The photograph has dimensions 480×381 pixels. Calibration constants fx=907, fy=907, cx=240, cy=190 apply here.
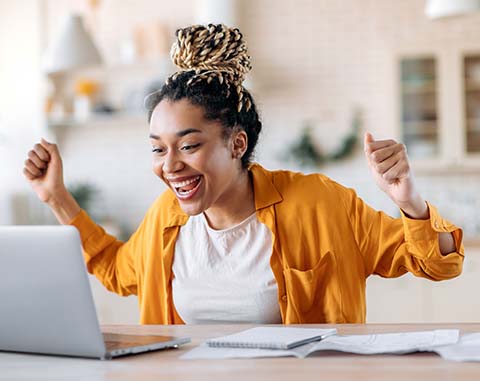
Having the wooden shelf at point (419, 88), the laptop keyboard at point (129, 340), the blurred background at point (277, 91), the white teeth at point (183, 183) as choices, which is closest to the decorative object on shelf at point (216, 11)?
the blurred background at point (277, 91)

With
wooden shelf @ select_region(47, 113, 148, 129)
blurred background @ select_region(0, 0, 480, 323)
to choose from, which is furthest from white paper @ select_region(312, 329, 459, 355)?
wooden shelf @ select_region(47, 113, 148, 129)

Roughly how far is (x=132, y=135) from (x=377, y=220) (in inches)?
155

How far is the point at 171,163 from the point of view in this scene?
231 centimetres

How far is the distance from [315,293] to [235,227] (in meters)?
0.28

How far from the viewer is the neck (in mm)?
2490

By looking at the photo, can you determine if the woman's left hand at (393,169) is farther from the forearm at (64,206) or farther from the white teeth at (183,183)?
the forearm at (64,206)

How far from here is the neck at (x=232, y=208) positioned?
8.17 feet

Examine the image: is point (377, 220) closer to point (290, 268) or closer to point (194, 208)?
point (290, 268)

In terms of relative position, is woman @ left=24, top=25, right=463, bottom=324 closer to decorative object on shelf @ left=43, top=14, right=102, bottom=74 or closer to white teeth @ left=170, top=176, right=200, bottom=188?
white teeth @ left=170, top=176, right=200, bottom=188

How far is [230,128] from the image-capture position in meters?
2.46

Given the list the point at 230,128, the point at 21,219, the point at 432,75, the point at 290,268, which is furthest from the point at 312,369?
the point at 21,219

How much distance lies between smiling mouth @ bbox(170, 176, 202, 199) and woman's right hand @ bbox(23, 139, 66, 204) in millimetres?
399

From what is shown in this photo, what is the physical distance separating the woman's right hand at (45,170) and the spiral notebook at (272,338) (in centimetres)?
89

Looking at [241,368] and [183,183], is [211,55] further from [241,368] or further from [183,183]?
[241,368]
